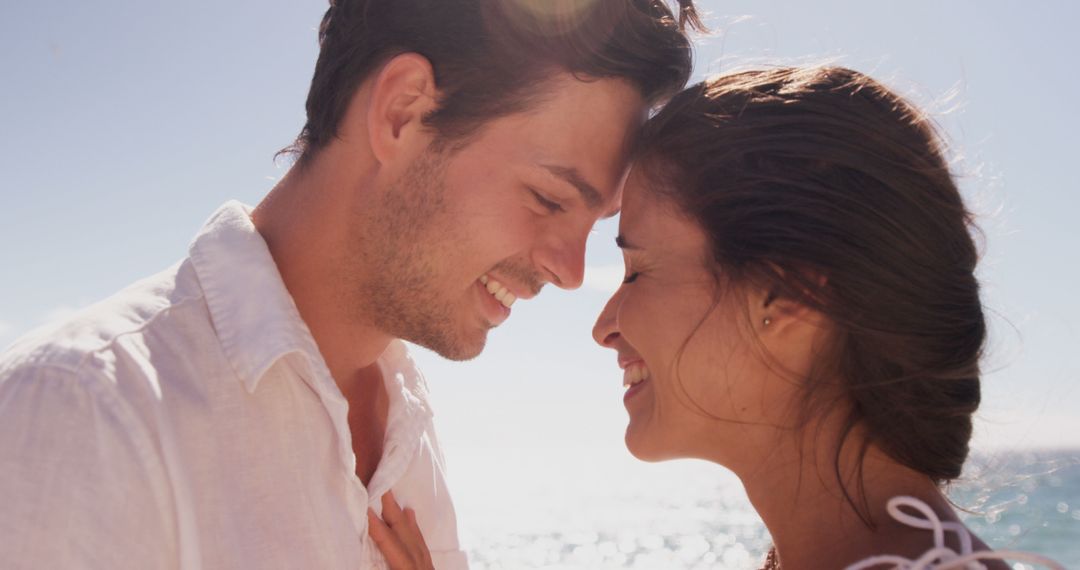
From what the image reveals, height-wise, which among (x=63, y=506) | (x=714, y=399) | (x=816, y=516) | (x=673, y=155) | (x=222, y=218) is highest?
(x=222, y=218)

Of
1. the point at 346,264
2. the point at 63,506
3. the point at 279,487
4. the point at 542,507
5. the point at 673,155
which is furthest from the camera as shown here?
the point at 542,507

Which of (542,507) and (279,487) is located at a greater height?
(279,487)

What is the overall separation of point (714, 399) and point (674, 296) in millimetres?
258

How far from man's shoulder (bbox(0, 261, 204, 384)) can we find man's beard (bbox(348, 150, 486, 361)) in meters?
0.65

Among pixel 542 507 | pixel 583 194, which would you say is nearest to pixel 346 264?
pixel 583 194

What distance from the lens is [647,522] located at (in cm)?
2683

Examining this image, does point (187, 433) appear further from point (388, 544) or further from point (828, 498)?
point (828, 498)

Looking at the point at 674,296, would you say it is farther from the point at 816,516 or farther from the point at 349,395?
the point at 349,395

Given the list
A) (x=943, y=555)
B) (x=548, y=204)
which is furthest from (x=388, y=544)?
(x=943, y=555)

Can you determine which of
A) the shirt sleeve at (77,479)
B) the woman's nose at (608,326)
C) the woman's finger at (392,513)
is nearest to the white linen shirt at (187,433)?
the shirt sleeve at (77,479)

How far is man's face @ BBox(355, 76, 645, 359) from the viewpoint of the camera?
114 inches

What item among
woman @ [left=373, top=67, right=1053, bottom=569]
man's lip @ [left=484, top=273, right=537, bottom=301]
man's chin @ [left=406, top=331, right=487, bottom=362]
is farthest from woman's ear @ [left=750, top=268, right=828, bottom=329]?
man's chin @ [left=406, top=331, right=487, bottom=362]

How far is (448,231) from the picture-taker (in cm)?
294

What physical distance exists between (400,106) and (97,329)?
1202mm
